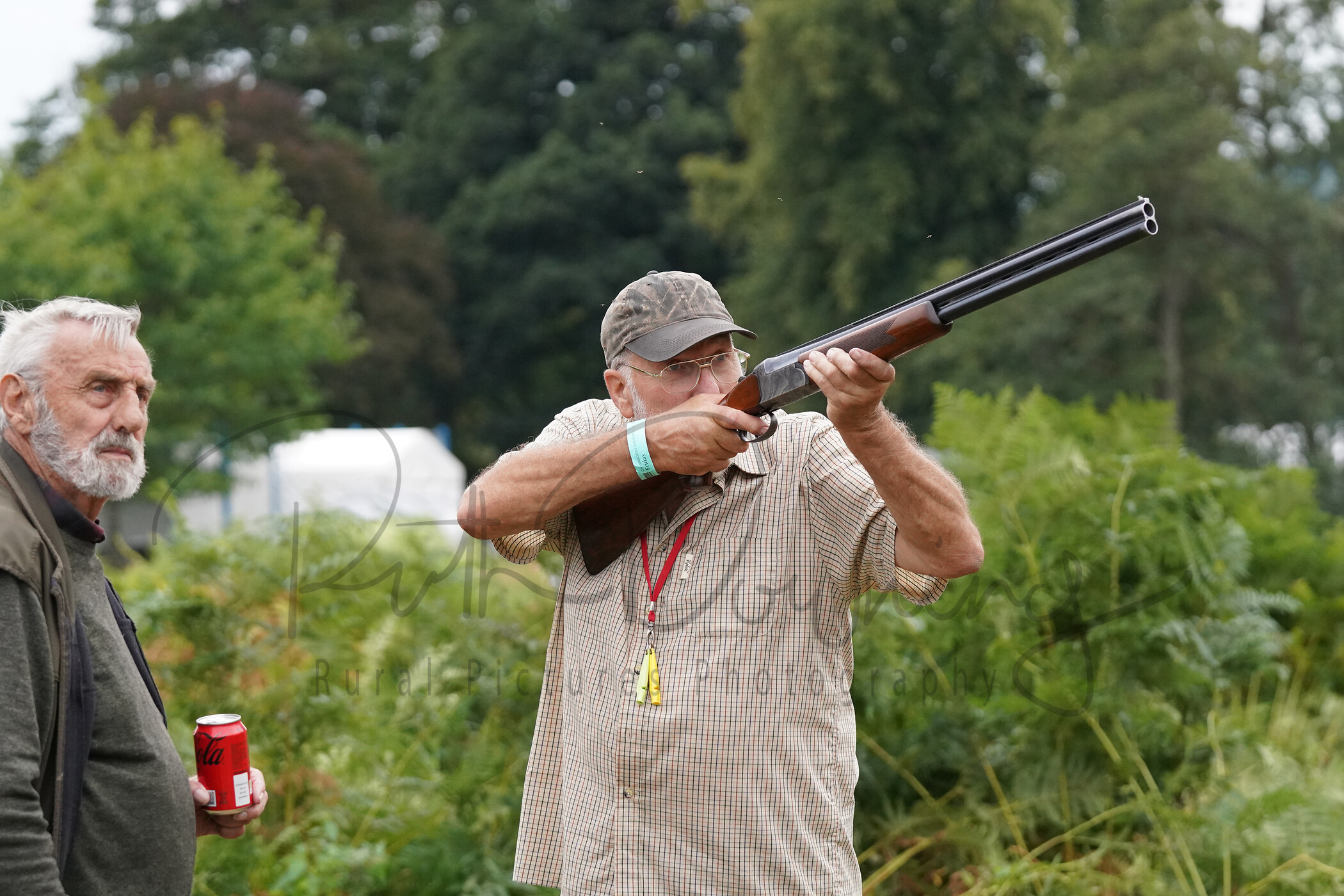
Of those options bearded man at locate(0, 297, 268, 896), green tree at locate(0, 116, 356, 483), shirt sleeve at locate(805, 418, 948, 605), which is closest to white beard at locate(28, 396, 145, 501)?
bearded man at locate(0, 297, 268, 896)

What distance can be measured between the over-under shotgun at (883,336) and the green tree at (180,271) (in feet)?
57.7

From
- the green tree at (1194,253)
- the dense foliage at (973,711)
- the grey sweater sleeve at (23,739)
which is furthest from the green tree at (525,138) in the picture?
the grey sweater sleeve at (23,739)

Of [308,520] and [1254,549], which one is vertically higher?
[308,520]

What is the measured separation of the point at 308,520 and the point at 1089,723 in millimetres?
3722

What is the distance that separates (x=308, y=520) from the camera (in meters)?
6.22

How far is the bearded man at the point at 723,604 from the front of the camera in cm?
290

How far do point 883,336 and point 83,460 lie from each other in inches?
71.0

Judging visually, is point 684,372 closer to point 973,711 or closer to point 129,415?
point 129,415

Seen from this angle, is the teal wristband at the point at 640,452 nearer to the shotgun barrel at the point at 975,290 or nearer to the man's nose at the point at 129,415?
the shotgun barrel at the point at 975,290

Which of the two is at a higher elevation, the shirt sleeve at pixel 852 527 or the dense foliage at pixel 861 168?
the dense foliage at pixel 861 168

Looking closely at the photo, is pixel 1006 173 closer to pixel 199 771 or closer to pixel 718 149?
pixel 718 149

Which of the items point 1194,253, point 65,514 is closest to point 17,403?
point 65,514

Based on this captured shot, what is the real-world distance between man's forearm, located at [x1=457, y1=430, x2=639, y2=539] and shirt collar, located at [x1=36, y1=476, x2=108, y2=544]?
93cm

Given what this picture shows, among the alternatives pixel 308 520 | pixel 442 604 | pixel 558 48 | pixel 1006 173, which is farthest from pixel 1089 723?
pixel 558 48
